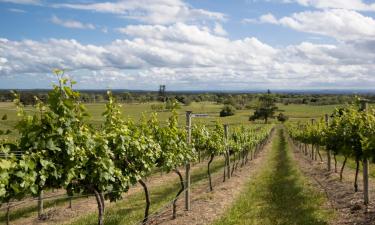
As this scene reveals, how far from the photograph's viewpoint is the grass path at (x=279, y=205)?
1194 cm

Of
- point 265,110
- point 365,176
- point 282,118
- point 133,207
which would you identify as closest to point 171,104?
point 133,207

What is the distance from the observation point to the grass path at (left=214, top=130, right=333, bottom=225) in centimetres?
1194

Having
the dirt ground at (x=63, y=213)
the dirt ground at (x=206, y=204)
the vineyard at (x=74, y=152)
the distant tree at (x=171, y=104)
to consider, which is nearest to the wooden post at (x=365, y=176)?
the dirt ground at (x=206, y=204)

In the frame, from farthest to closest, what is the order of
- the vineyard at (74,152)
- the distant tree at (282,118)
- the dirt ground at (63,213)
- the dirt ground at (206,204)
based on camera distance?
the distant tree at (282,118)
the dirt ground at (63,213)
the dirt ground at (206,204)
the vineyard at (74,152)

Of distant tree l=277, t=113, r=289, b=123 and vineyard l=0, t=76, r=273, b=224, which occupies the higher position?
vineyard l=0, t=76, r=273, b=224

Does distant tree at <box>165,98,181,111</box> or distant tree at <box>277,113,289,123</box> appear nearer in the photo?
distant tree at <box>165,98,181,111</box>

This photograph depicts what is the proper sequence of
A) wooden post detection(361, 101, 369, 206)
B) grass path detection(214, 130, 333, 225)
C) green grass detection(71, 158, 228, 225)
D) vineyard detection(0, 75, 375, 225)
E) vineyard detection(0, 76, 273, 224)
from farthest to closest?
green grass detection(71, 158, 228, 225) < wooden post detection(361, 101, 369, 206) < grass path detection(214, 130, 333, 225) < vineyard detection(0, 75, 375, 225) < vineyard detection(0, 76, 273, 224)

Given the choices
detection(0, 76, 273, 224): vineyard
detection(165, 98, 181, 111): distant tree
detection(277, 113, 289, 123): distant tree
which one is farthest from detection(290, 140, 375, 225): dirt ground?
detection(277, 113, 289, 123): distant tree

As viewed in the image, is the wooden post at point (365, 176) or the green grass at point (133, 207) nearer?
the wooden post at point (365, 176)

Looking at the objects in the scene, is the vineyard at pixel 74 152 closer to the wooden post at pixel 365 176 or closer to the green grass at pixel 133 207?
the green grass at pixel 133 207

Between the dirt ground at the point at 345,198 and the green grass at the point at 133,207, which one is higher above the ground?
the dirt ground at the point at 345,198

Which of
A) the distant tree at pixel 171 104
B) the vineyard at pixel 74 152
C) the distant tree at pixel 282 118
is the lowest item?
the distant tree at pixel 282 118

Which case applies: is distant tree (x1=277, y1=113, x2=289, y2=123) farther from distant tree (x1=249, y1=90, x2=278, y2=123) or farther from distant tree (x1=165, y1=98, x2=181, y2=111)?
distant tree (x1=165, y1=98, x2=181, y2=111)

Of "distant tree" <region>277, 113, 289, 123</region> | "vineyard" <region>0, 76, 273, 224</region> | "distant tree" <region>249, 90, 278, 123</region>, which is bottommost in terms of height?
"distant tree" <region>277, 113, 289, 123</region>
